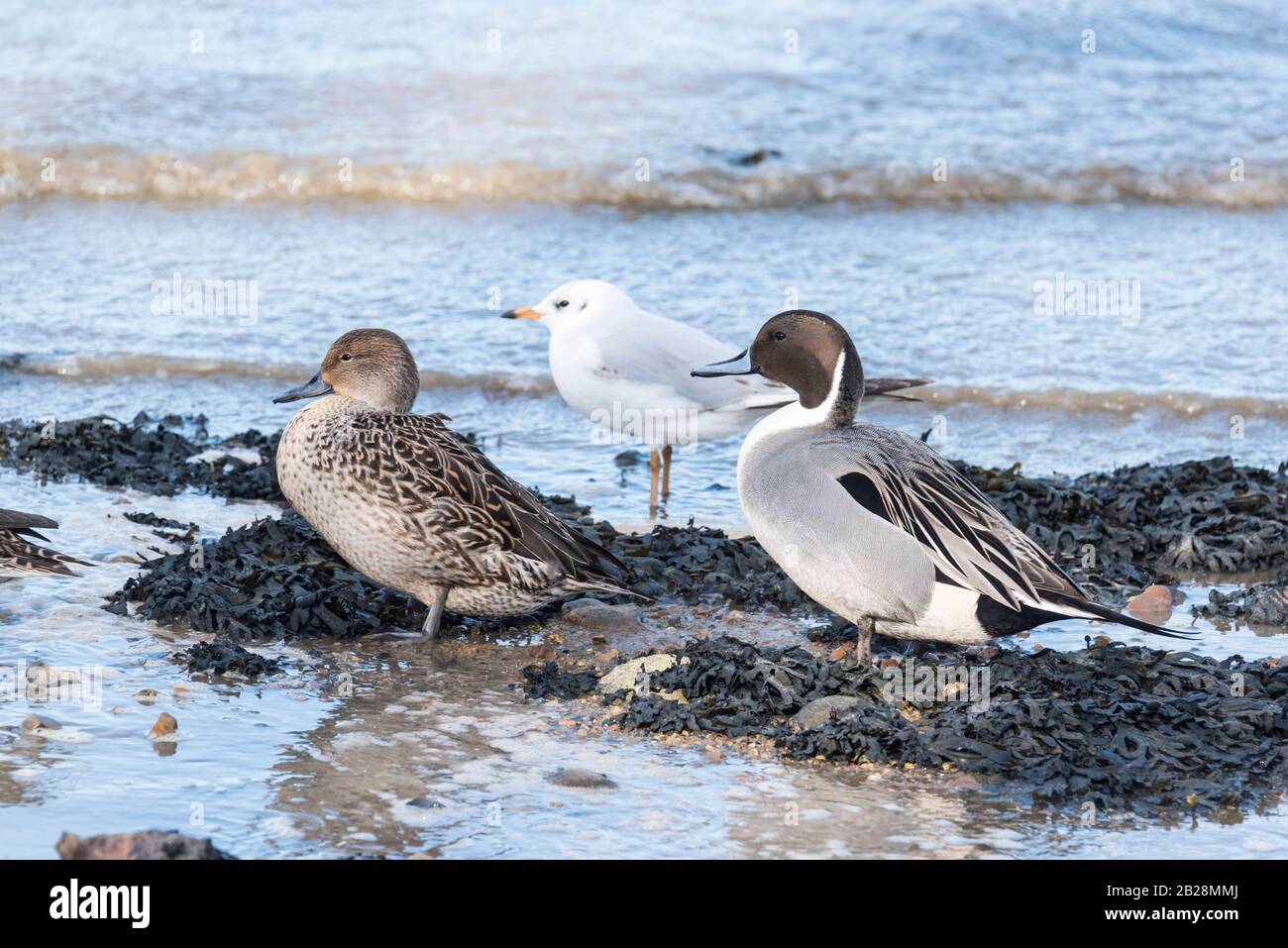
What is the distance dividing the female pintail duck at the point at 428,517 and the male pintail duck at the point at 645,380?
1.62 m

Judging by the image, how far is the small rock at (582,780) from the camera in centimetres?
425

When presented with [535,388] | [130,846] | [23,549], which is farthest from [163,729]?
[535,388]

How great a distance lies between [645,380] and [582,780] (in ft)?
10.7

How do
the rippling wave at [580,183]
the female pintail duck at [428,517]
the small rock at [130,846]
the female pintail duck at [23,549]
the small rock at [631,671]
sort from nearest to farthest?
the small rock at [130,846] → the small rock at [631,671] → the female pintail duck at [23,549] → the female pintail duck at [428,517] → the rippling wave at [580,183]

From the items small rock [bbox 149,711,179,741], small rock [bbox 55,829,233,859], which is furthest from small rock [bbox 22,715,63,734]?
small rock [bbox 55,829,233,859]

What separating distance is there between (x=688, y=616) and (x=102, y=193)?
27.5 ft

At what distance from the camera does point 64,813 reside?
392 centimetres

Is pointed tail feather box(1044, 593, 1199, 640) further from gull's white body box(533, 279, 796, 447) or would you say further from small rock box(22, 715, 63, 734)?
small rock box(22, 715, 63, 734)

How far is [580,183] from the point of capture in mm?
12570

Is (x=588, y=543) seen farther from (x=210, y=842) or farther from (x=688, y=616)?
(x=210, y=842)

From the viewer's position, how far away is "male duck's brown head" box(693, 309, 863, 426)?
532cm

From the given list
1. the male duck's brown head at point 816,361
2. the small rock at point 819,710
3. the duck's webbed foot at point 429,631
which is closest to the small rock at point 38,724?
the duck's webbed foot at point 429,631

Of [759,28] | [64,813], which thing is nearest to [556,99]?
[759,28]

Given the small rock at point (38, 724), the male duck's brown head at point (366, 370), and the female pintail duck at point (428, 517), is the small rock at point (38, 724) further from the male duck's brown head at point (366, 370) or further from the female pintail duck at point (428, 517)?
the male duck's brown head at point (366, 370)
